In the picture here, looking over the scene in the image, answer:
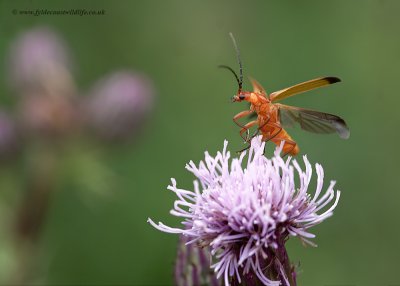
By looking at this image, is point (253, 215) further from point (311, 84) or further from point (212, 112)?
point (212, 112)

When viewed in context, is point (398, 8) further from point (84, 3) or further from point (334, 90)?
point (84, 3)

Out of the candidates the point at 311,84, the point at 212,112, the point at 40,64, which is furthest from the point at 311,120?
the point at 212,112

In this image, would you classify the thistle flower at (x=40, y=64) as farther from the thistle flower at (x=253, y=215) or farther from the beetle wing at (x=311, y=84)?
the thistle flower at (x=253, y=215)

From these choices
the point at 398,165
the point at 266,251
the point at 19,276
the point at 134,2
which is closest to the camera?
the point at 266,251

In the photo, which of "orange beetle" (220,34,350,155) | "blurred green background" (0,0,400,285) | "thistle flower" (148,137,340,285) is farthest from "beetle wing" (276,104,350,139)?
"blurred green background" (0,0,400,285)

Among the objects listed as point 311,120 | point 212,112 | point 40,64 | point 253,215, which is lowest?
point 253,215

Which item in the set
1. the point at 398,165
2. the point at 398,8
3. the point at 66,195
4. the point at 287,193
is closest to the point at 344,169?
the point at 398,165
